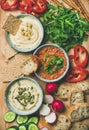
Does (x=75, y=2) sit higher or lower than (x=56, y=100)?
Result: higher

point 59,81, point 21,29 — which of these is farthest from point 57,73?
point 21,29

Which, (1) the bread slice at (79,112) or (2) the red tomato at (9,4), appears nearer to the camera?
(1) the bread slice at (79,112)

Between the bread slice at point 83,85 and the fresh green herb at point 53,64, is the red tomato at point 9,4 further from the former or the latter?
the bread slice at point 83,85

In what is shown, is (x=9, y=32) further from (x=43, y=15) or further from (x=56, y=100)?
(x=56, y=100)

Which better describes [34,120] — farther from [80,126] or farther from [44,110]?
[80,126]

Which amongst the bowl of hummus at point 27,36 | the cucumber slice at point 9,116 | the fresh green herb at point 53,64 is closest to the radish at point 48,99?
the fresh green herb at point 53,64

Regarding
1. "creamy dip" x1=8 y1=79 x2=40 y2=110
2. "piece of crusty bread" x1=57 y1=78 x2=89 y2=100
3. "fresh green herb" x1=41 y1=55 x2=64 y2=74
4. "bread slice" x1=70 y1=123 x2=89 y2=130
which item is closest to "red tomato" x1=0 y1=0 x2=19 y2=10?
"fresh green herb" x1=41 y1=55 x2=64 y2=74

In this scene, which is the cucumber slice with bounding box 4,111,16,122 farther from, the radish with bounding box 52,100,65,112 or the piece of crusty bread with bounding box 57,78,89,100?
the piece of crusty bread with bounding box 57,78,89,100

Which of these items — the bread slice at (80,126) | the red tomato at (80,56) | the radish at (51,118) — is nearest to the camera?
the bread slice at (80,126)
